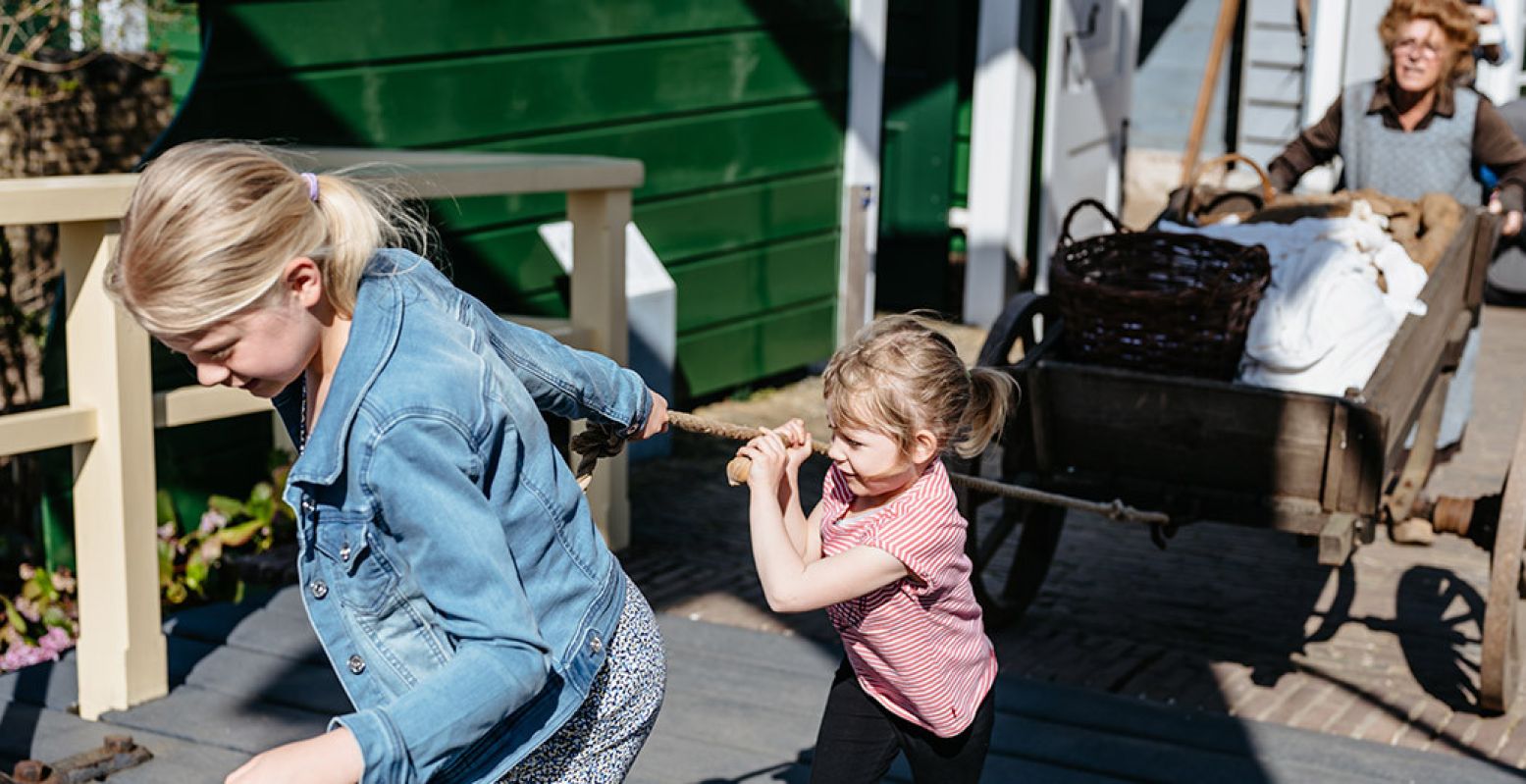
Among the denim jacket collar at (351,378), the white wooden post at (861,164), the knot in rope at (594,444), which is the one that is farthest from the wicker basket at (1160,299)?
the white wooden post at (861,164)

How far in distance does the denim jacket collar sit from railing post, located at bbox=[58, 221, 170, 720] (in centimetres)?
194

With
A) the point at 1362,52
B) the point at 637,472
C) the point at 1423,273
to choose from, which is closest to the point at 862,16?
the point at 637,472

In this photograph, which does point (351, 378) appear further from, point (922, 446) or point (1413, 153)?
point (1413, 153)

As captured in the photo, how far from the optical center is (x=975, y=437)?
2578 mm

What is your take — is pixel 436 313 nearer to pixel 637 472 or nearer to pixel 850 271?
pixel 637 472

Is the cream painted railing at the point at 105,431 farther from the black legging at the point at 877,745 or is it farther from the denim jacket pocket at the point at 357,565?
the denim jacket pocket at the point at 357,565

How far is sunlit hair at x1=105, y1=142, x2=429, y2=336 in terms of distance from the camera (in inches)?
66.7

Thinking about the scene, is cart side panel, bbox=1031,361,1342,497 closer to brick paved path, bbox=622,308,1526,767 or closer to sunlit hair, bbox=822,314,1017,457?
brick paved path, bbox=622,308,1526,767

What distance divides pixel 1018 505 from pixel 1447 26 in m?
2.18

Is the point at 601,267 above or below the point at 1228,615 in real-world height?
above

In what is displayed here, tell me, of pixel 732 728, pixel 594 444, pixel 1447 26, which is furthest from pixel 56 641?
pixel 1447 26

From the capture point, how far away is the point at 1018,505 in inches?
187

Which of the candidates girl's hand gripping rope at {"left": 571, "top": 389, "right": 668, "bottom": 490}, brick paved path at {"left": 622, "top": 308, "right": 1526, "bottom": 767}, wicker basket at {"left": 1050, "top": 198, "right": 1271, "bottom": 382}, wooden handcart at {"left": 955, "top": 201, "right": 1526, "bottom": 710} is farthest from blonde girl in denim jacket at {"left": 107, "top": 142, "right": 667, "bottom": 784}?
brick paved path at {"left": 622, "top": 308, "right": 1526, "bottom": 767}

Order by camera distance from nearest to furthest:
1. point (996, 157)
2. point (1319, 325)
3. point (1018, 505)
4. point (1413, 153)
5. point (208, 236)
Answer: point (208, 236), point (1319, 325), point (1018, 505), point (1413, 153), point (996, 157)
